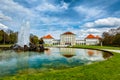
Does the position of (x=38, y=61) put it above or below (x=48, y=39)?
below

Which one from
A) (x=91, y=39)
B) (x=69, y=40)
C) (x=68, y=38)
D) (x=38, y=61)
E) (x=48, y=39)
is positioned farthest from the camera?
(x=48, y=39)

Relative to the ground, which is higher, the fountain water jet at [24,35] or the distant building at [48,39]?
the distant building at [48,39]

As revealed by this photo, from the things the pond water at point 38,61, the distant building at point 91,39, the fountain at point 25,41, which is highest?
the distant building at point 91,39

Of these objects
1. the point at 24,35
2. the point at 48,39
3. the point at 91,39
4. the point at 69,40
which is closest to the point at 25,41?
the point at 24,35

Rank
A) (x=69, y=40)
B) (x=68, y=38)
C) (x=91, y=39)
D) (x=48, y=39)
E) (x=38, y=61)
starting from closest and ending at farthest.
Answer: (x=38, y=61)
(x=69, y=40)
(x=68, y=38)
(x=91, y=39)
(x=48, y=39)

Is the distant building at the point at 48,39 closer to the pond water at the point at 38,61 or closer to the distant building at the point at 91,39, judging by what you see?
the distant building at the point at 91,39

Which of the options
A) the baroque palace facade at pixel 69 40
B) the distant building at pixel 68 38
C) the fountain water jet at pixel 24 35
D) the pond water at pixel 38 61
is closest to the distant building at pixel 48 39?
the baroque palace facade at pixel 69 40

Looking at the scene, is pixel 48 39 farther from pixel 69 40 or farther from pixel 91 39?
pixel 91 39

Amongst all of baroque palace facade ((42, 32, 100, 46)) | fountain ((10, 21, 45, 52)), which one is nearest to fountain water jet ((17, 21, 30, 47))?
fountain ((10, 21, 45, 52))

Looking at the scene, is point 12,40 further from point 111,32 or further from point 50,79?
point 50,79

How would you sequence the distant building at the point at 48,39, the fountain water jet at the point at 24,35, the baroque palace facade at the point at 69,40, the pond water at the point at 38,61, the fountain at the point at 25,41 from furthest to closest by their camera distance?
the distant building at the point at 48,39 < the baroque palace facade at the point at 69,40 < the fountain water jet at the point at 24,35 < the fountain at the point at 25,41 < the pond water at the point at 38,61

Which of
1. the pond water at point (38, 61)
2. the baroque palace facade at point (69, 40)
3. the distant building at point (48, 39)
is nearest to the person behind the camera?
the pond water at point (38, 61)

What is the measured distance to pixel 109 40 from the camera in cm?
7481

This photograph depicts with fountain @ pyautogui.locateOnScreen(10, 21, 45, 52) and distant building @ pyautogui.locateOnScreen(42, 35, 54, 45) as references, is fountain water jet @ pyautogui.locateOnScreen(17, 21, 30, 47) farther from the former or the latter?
distant building @ pyautogui.locateOnScreen(42, 35, 54, 45)
